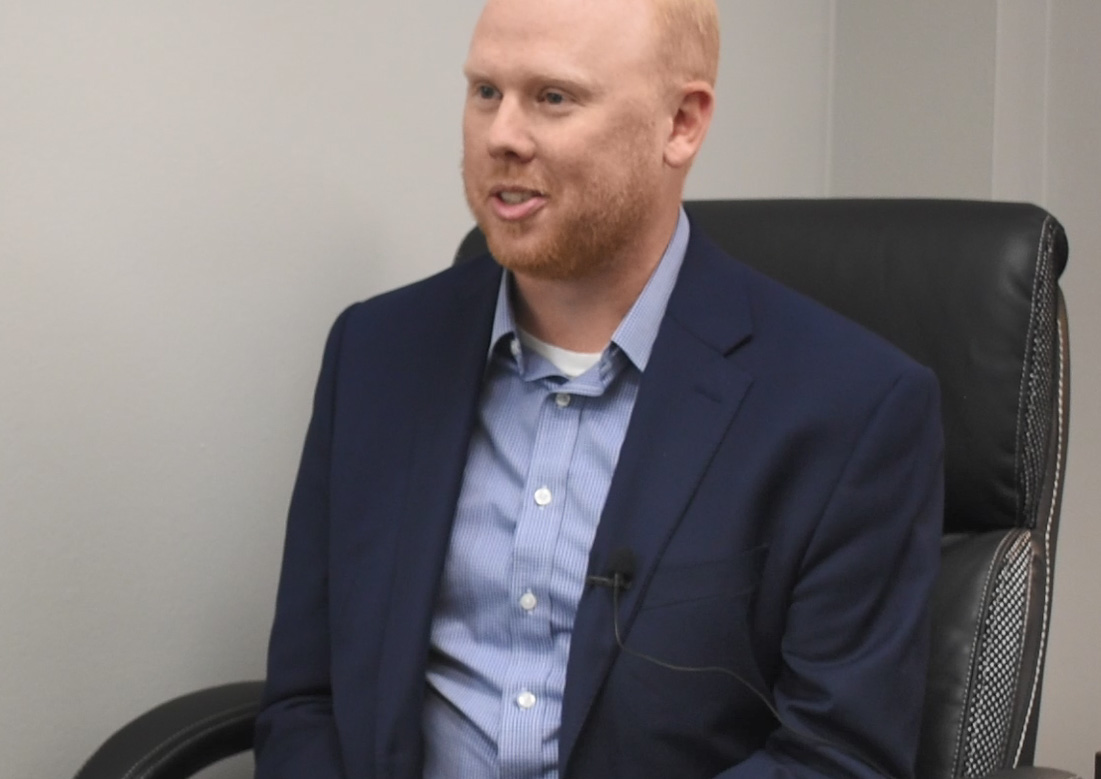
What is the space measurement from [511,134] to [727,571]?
1.38 feet

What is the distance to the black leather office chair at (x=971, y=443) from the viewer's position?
47.9 inches

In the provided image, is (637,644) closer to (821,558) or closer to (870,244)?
(821,558)

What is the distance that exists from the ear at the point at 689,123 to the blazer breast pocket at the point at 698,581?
14.9 inches

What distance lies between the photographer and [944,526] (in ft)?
4.40

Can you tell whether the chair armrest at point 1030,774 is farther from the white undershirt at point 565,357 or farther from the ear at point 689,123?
the ear at point 689,123

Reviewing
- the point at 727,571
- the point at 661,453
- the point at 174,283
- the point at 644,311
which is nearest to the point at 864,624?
the point at 727,571

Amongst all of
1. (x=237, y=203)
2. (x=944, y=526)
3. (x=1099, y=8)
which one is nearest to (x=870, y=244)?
(x=944, y=526)

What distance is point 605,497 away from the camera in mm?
1215

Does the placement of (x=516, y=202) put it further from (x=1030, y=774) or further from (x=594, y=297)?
(x=1030, y=774)

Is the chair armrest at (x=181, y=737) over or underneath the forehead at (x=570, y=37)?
underneath

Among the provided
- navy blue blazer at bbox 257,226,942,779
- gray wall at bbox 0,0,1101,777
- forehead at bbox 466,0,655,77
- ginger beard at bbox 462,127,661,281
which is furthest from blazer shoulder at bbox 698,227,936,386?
gray wall at bbox 0,0,1101,777

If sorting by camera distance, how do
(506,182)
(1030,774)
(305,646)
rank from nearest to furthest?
1. (1030,774)
2. (506,182)
3. (305,646)

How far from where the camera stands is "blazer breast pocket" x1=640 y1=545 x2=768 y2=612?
1145mm

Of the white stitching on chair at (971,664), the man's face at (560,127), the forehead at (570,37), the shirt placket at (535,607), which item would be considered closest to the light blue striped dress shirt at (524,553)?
the shirt placket at (535,607)
